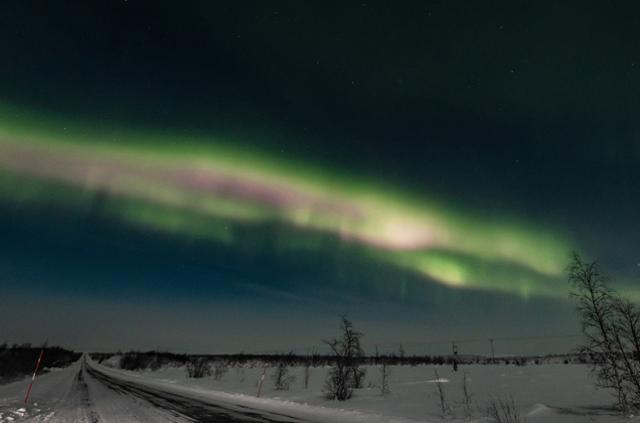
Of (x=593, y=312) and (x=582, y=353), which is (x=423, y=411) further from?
(x=593, y=312)

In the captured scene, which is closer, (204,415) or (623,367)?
(204,415)

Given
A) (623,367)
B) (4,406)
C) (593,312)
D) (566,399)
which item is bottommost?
Answer: (4,406)

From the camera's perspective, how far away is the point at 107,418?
1092cm

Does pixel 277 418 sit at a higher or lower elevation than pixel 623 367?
lower

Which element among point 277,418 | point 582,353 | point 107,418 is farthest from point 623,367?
point 107,418

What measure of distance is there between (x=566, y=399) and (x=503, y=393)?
437 cm

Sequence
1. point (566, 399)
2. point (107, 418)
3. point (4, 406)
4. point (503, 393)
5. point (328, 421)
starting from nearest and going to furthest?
1. point (107, 418)
2. point (328, 421)
3. point (4, 406)
4. point (566, 399)
5. point (503, 393)

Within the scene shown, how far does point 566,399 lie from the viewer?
17922 mm

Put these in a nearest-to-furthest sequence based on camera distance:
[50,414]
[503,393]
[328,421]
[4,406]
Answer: [50,414], [328,421], [4,406], [503,393]

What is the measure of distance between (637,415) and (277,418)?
1162 centimetres

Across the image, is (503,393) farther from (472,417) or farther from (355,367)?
(472,417)

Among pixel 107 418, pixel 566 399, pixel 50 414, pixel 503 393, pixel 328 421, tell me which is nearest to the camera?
pixel 107 418

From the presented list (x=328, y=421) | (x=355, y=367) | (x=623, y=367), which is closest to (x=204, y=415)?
(x=328, y=421)

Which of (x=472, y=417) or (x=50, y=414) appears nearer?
(x=50, y=414)
